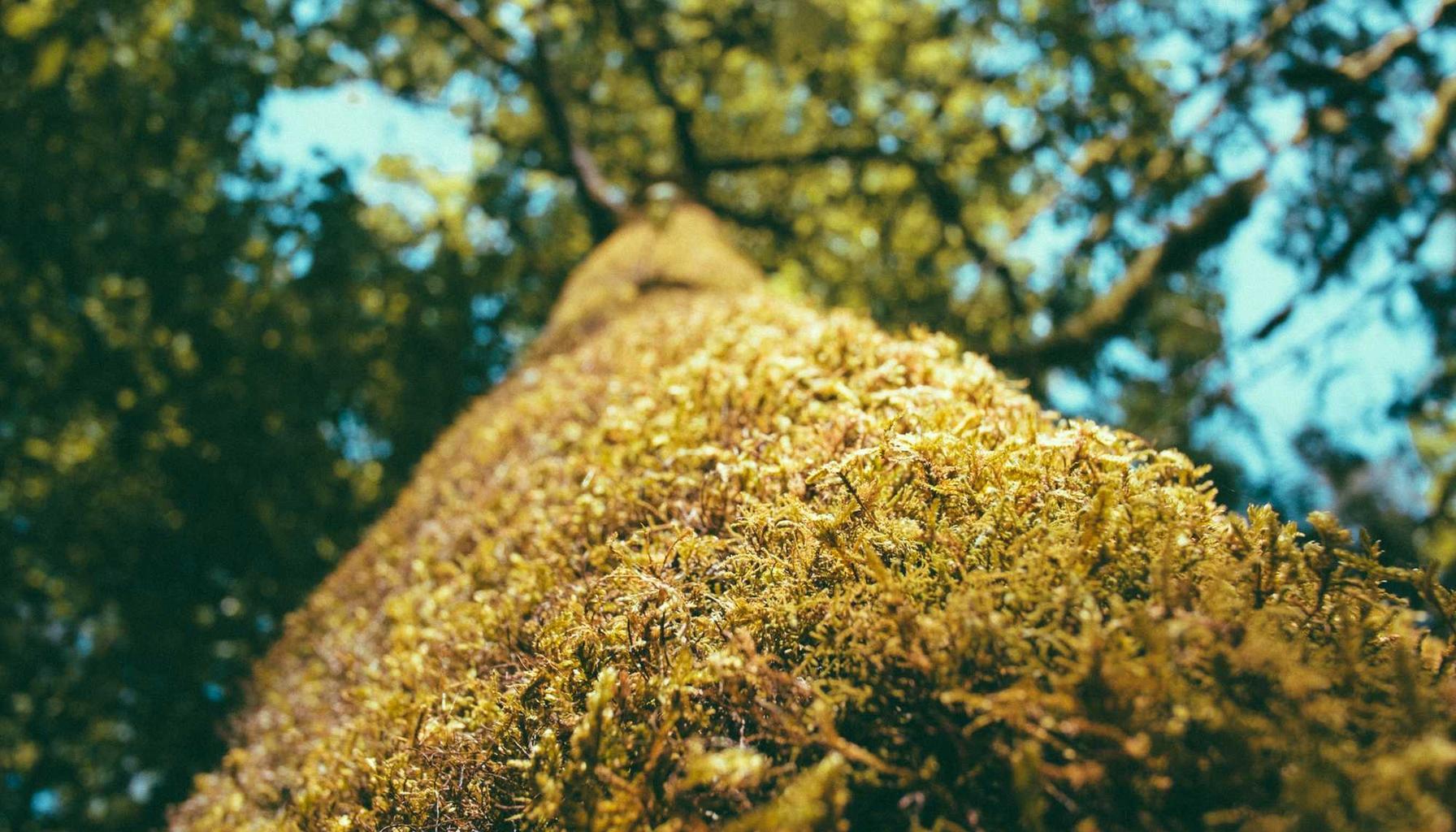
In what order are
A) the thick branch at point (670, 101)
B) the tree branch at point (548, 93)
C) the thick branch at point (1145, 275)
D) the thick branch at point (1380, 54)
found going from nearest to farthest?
1. the thick branch at point (1380, 54)
2. the thick branch at point (1145, 275)
3. the tree branch at point (548, 93)
4. the thick branch at point (670, 101)

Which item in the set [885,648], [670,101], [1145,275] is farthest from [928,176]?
[885,648]

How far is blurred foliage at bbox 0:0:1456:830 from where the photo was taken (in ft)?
22.7

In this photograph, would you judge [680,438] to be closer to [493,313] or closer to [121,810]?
[493,313]

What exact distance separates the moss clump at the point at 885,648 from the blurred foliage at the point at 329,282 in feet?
16.5

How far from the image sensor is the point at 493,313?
10.1 meters

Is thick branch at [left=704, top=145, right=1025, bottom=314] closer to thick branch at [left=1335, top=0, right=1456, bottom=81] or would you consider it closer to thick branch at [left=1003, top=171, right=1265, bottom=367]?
thick branch at [left=1003, top=171, right=1265, bottom=367]

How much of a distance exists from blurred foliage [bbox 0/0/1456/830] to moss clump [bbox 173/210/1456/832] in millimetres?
5029

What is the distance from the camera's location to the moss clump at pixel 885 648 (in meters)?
1.13

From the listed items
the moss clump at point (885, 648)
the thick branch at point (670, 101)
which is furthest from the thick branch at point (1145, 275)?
the moss clump at point (885, 648)

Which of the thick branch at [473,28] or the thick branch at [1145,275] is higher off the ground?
the thick branch at [473,28]

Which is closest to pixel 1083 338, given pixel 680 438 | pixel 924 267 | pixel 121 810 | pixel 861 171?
pixel 924 267

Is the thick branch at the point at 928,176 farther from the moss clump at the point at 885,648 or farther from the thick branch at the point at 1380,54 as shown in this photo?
the moss clump at the point at 885,648

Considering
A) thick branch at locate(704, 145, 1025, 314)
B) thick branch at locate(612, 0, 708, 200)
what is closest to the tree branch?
thick branch at locate(612, 0, 708, 200)

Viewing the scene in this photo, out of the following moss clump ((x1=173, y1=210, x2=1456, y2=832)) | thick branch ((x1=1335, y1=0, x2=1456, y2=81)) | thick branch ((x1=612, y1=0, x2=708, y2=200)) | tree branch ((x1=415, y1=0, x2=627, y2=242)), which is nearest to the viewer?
moss clump ((x1=173, y1=210, x2=1456, y2=832))
